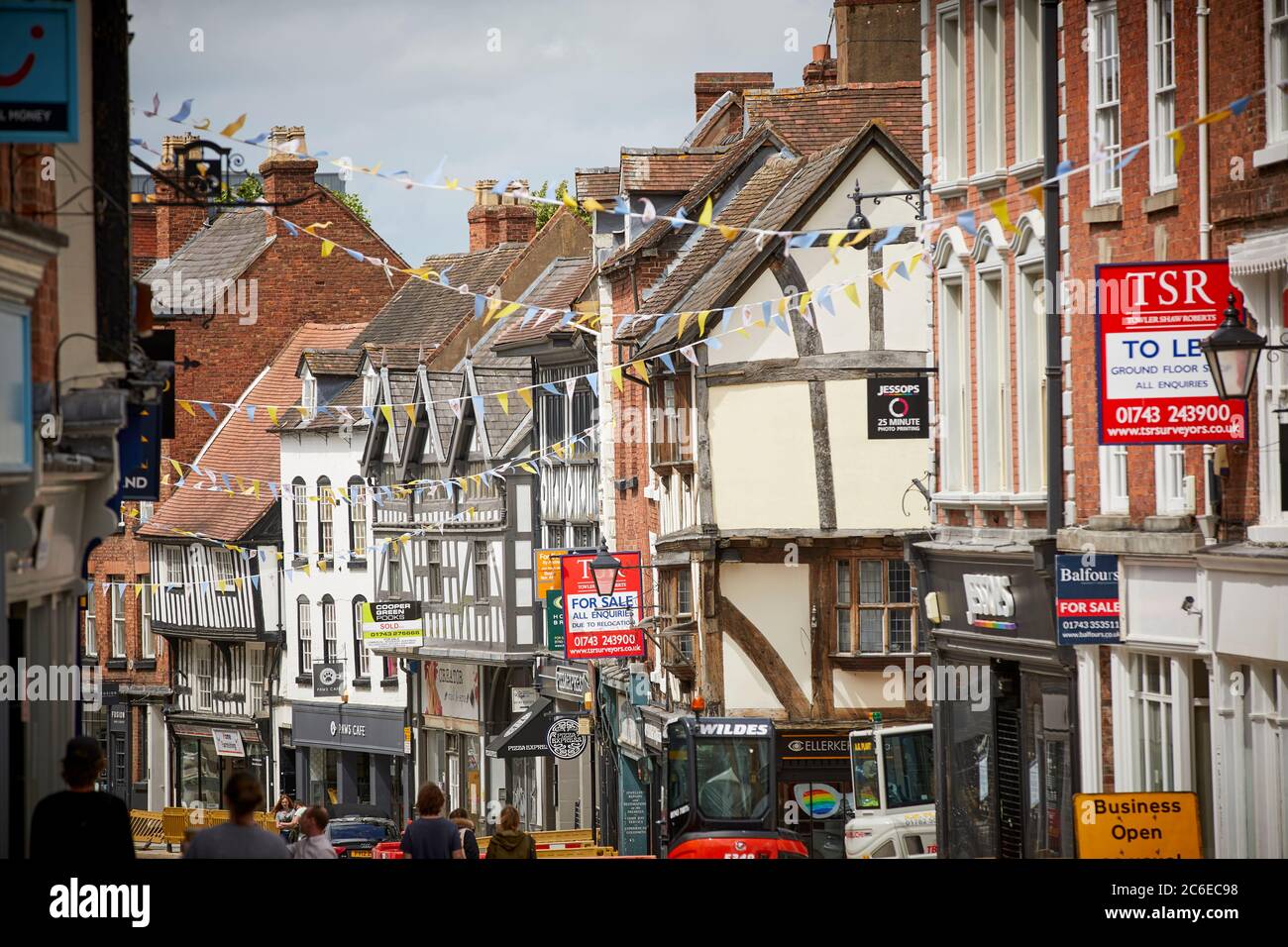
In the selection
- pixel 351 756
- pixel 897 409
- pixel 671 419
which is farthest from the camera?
pixel 351 756

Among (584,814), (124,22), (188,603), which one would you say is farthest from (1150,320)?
(188,603)

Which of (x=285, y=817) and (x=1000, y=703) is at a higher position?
(x=1000, y=703)

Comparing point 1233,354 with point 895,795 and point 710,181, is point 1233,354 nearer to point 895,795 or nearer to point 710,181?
point 895,795

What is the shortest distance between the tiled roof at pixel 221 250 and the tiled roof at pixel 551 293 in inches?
390

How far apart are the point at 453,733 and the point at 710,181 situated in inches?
584

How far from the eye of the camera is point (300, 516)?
45.0 metres

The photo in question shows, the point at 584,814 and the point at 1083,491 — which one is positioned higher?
the point at 1083,491

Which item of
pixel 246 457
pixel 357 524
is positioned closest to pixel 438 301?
pixel 357 524

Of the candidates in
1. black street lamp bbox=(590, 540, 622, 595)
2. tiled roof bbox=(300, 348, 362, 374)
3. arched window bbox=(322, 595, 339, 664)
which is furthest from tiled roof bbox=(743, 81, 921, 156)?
arched window bbox=(322, 595, 339, 664)

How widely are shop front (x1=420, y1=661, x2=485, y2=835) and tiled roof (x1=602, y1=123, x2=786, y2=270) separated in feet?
37.2

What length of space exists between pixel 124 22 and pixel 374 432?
2841cm

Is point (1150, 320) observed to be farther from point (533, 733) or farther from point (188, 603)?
point (188, 603)

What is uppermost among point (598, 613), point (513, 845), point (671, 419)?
point (671, 419)
